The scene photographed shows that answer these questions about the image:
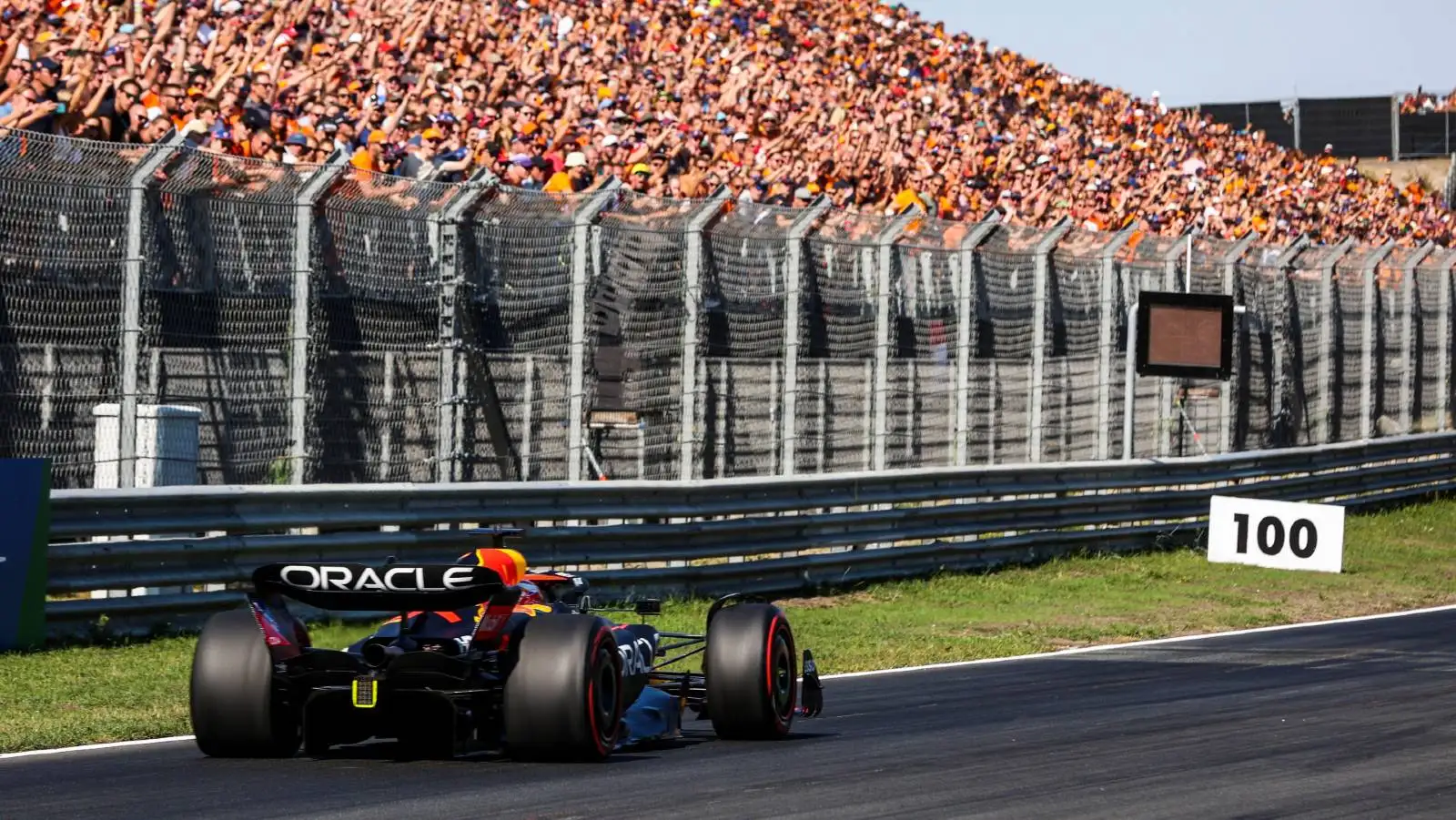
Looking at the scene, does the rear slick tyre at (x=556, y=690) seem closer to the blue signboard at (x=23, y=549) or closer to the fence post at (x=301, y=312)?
the blue signboard at (x=23, y=549)

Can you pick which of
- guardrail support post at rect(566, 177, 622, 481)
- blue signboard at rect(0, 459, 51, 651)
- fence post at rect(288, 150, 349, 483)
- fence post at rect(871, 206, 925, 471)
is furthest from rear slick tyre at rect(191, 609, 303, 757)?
fence post at rect(871, 206, 925, 471)

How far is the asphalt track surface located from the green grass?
1.34 meters

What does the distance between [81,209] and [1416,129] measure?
167 feet

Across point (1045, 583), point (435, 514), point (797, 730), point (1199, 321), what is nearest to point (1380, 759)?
point (797, 730)

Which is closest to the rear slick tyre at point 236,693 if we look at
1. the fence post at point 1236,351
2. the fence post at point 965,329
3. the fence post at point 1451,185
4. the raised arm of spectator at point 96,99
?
the raised arm of spectator at point 96,99

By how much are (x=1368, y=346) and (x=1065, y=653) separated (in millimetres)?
14160

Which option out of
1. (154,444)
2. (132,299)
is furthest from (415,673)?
(132,299)

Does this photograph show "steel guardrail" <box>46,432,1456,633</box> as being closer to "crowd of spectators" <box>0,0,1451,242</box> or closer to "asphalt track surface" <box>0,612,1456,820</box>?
"asphalt track surface" <box>0,612,1456,820</box>

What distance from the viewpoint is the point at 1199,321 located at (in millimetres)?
20422

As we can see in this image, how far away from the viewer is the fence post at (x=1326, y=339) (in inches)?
1000

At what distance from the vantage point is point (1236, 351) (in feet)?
78.3

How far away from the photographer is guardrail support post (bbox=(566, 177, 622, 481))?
1464cm

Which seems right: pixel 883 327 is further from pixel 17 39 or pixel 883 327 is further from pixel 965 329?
pixel 17 39

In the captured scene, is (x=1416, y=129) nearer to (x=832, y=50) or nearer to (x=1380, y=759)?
(x=832, y=50)
